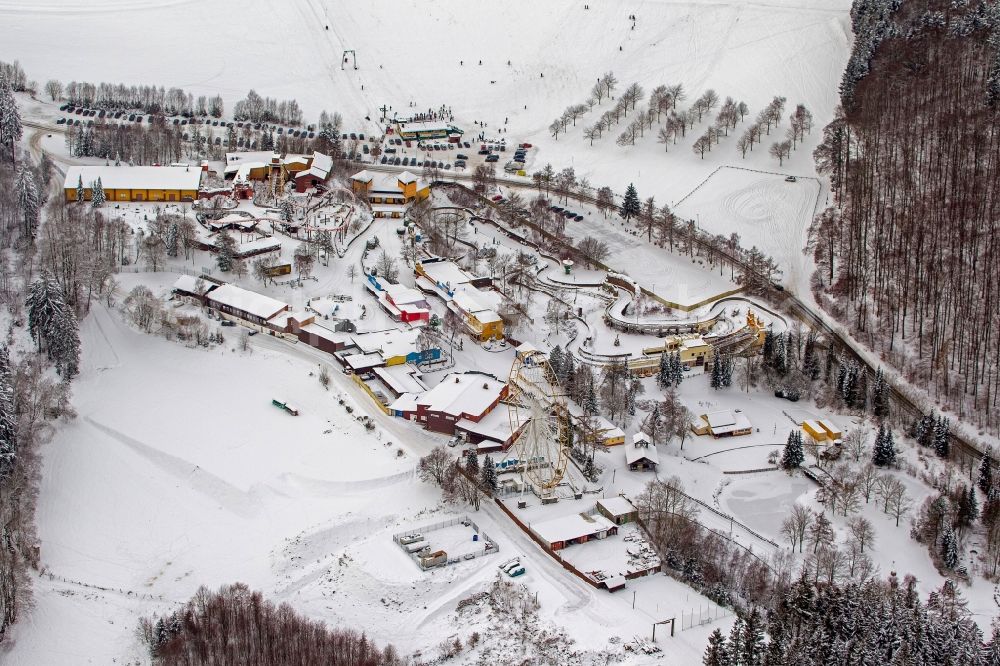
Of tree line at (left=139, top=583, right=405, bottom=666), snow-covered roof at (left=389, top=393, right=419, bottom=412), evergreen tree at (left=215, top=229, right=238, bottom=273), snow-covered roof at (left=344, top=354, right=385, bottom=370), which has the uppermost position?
evergreen tree at (left=215, top=229, right=238, bottom=273)

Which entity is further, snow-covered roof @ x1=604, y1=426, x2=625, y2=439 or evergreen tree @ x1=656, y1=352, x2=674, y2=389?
evergreen tree @ x1=656, y1=352, x2=674, y2=389

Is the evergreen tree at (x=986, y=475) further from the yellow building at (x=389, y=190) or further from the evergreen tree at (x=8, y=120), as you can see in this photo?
the evergreen tree at (x=8, y=120)

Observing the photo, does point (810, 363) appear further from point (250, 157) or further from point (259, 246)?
point (250, 157)

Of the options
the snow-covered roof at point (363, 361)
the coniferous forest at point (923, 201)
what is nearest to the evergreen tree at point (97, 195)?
the snow-covered roof at point (363, 361)

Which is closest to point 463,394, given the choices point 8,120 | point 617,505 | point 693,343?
point 617,505

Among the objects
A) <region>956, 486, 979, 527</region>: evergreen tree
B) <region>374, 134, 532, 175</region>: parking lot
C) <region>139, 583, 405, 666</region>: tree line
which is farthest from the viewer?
<region>374, 134, 532, 175</region>: parking lot

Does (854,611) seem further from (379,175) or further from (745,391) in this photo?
(379,175)

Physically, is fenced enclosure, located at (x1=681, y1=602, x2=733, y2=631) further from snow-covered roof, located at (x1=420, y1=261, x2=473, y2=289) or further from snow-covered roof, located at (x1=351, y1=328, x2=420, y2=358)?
Result: snow-covered roof, located at (x1=420, y1=261, x2=473, y2=289)

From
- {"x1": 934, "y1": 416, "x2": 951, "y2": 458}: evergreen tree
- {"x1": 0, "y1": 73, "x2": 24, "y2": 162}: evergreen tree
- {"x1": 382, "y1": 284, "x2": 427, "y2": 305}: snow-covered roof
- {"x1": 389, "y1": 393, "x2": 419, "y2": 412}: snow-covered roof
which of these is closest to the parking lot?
{"x1": 382, "y1": 284, "x2": 427, "y2": 305}: snow-covered roof
